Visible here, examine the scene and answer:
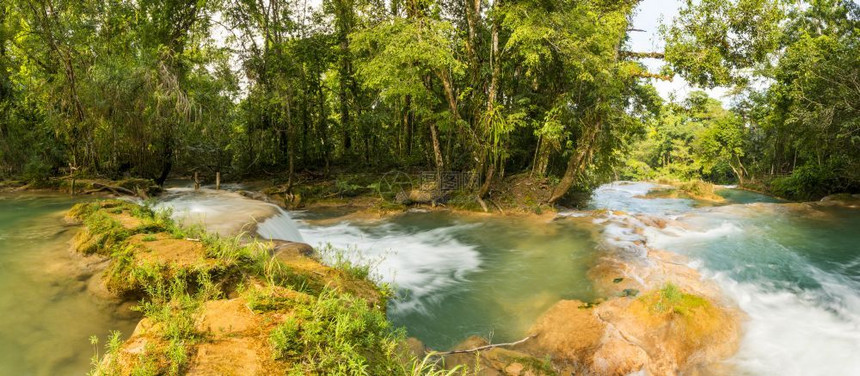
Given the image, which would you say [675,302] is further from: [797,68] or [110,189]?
[797,68]

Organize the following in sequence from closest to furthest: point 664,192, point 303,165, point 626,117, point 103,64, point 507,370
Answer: point 507,370
point 103,64
point 626,117
point 303,165
point 664,192

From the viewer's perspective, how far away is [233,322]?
3.00 meters

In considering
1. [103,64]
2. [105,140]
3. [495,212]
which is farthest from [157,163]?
[495,212]

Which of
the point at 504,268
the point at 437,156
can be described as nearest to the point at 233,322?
the point at 504,268

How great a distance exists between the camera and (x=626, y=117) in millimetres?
12602

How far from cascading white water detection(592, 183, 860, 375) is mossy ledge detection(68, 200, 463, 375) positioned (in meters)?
4.64

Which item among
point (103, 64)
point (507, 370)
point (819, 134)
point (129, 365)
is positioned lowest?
point (507, 370)

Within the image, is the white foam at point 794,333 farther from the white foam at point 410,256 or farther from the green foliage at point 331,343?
the green foliage at point 331,343

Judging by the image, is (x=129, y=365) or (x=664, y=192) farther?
(x=664, y=192)

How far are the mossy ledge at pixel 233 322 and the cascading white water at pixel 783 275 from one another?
4638 mm

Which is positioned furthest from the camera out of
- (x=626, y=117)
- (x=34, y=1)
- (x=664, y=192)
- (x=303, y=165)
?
(x=664, y=192)

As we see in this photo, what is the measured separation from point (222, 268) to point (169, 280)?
50 cm

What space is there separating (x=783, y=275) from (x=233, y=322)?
9.22m

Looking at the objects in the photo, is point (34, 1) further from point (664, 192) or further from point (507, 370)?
point (664, 192)
